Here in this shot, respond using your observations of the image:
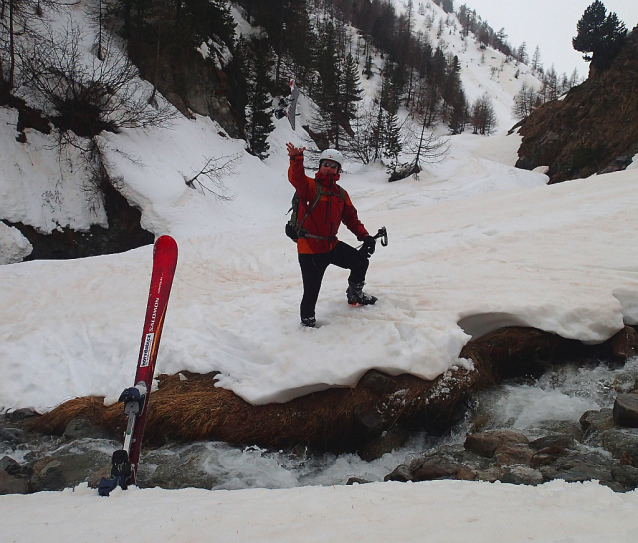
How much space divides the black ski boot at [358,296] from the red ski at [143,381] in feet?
7.62

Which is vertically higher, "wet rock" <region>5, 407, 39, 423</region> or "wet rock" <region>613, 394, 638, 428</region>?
"wet rock" <region>613, 394, 638, 428</region>

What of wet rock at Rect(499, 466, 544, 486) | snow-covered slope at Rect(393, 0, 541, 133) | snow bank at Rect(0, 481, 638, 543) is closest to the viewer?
snow bank at Rect(0, 481, 638, 543)

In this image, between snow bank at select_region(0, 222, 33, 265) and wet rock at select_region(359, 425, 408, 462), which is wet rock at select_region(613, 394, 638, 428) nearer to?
wet rock at select_region(359, 425, 408, 462)

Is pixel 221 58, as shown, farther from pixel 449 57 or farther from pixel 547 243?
pixel 449 57

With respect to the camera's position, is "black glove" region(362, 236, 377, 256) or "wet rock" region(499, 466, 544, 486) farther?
"black glove" region(362, 236, 377, 256)

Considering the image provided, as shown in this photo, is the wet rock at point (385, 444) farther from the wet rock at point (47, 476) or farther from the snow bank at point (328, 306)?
the wet rock at point (47, 476)

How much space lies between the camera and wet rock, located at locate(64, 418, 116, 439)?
4.20 m

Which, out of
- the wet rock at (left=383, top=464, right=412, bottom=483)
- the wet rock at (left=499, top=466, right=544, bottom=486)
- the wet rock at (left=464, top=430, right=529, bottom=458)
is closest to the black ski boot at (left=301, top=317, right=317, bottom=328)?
the wet rock at (left=383, top=464, right=412, bottom=483)

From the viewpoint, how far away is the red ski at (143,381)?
2922 millimetres

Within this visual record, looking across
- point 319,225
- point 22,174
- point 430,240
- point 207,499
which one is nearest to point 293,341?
point 319,225

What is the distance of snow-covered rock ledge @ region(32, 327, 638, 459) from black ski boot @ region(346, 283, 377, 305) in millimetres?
1341

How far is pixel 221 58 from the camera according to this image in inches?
949

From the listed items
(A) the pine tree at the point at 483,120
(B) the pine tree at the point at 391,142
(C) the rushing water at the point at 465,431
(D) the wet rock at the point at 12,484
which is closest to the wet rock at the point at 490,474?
(C) the rushing water at the point at 465,431

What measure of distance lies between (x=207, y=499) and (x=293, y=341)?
Result: 2352mm
